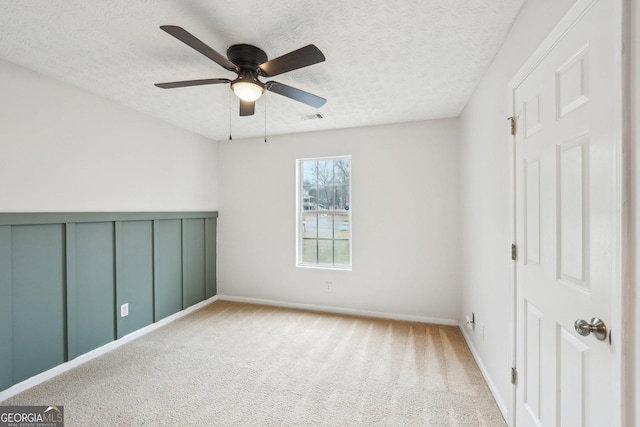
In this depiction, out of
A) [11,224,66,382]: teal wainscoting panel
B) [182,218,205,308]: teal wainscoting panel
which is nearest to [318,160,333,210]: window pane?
[182,218,205,308]: teal wainscoting panel

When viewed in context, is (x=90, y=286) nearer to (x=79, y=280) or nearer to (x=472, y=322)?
(x=79, y=280)

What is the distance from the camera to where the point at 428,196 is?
3.37 metres

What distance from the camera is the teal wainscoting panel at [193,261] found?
146 inches

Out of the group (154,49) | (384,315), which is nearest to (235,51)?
(154,49)

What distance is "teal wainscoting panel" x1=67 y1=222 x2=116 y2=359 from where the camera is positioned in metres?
2.43

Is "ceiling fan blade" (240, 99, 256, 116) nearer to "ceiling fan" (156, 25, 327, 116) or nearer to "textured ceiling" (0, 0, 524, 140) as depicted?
"ceiling fan" (156, 25, 327, 116)

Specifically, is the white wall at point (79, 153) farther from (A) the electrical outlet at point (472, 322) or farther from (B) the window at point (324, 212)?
(A) the electrical outlet at point (472, 322)

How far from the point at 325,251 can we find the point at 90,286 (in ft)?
8.48

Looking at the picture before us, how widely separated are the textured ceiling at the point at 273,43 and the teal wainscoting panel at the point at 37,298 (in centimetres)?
134

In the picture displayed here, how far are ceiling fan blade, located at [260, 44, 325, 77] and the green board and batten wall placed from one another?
2161 millimetres

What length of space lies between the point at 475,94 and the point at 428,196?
1.22m

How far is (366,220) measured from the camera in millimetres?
3592
